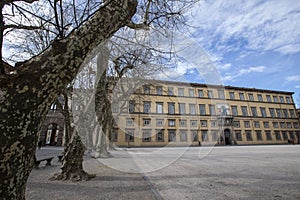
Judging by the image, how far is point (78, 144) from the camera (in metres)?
5.59

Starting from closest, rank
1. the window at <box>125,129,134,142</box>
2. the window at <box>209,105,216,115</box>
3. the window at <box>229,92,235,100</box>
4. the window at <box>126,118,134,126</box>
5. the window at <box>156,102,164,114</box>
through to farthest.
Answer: the window at <box>125,129,134,142</box> < the window at <box>126,118,134,126</box> < the window at <box>156,102,164,114</box> < the window at <box>209,105,216,115</box> < the window at <box>229,92,235,100</box>

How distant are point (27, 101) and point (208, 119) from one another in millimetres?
38769

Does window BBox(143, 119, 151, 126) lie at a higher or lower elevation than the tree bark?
higher

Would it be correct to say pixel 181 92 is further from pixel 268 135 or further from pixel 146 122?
pixel 268 135

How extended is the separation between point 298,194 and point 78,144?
19.2ft

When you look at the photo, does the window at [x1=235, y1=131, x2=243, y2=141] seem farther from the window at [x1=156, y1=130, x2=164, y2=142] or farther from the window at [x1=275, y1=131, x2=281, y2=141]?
the window at [x1=156, y1=130, x2=164, y2=142]

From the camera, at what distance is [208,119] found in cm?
3759

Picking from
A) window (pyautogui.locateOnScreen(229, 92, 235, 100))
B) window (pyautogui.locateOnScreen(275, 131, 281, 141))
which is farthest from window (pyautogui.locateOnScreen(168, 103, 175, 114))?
window (pyautogui.locateOnScreen(275, 131, 281, 141))

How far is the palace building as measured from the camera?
113 ft

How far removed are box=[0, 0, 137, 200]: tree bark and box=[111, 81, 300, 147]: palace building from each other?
2856 cm

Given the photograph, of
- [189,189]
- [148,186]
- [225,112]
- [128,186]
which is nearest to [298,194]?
[189,189]

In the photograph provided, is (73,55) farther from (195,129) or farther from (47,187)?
(195,129)

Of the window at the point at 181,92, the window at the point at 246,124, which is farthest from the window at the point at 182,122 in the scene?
the window at the point at 246,124

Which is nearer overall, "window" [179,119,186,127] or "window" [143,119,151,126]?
"window" [143,119,151,126]
